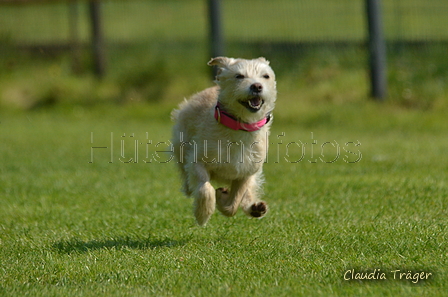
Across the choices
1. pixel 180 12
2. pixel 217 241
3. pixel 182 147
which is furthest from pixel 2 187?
pixel 180 12

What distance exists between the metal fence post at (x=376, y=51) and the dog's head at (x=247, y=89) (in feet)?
27.7

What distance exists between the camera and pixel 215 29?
15.5 meters

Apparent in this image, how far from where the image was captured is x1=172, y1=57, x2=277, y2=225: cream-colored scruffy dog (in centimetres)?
526

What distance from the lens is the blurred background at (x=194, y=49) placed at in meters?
14.5

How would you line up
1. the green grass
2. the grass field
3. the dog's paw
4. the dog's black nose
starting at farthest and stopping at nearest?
the dog's paw, the dog's black nose, the grass field, the green grass

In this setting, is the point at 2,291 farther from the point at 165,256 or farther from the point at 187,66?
the point at 187,66

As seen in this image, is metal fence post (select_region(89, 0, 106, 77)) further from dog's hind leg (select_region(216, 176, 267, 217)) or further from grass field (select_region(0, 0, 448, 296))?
dog's hind leg (select_region(216, 176, 267, 217))

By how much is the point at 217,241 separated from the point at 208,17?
10.7 m

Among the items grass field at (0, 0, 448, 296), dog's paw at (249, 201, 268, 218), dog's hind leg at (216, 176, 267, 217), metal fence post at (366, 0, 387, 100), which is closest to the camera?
grass field at (0, 0, 448, 296)

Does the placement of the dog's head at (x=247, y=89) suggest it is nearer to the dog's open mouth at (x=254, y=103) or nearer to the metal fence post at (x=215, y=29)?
the dog's open mouth at (x=254, y=103)

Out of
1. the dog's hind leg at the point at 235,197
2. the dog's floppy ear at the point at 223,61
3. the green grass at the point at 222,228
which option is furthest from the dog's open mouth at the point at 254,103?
the green grass at the point at 222,228

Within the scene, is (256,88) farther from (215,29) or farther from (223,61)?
(215,29)

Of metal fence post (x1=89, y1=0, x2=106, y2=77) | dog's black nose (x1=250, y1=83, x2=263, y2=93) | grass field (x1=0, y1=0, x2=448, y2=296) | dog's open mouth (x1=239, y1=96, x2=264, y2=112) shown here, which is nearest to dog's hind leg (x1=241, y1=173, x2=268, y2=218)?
grass field (x1=0, y1=0, x2=448, y2=296)

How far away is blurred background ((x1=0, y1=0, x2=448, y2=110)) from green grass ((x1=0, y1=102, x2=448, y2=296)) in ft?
11.1
